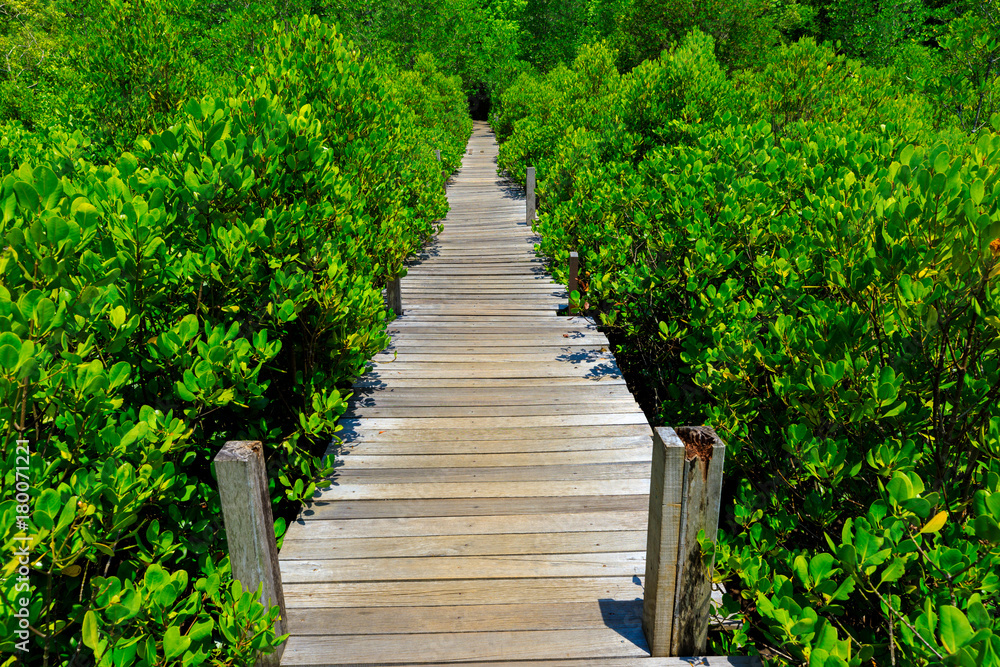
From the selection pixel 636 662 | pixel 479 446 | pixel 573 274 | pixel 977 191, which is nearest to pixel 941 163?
pixel 977 191

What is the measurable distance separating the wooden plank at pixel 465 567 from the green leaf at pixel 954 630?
194 cm

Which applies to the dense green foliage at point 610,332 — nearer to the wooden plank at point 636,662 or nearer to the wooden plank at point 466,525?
the wooden plank at point 636,662

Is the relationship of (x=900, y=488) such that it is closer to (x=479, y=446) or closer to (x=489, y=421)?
(x=479, y=446)

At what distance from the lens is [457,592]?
309 cm

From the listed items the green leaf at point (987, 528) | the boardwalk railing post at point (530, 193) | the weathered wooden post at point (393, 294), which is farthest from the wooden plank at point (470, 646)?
the boardwalk railing post at point (530, 193)

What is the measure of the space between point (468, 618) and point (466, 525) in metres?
0.73

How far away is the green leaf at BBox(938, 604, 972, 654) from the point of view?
1.40m

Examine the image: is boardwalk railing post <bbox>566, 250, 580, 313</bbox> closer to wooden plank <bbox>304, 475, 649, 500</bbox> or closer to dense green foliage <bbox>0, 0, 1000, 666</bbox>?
dense green foliage <bbox>0, 0, 1000, 666</bbox>

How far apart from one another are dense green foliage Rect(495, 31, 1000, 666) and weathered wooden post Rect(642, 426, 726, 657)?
19 cm

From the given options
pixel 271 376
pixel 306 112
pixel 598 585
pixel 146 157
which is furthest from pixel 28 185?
pixel 598 585

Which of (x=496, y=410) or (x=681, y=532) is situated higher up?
(x=681, y=532)

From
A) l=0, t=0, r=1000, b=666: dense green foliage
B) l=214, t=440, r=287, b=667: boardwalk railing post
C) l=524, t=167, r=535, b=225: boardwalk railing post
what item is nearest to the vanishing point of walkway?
l=0, t=0, r=1000, b=666: dense green foliage

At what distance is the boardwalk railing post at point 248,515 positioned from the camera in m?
2.29

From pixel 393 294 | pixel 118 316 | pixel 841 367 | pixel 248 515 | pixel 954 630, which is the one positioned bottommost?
pixel 393 294
